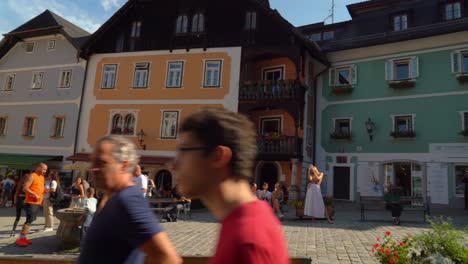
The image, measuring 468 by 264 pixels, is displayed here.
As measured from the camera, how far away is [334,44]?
22016 millimetres

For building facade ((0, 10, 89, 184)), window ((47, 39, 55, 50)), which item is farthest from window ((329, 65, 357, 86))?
window ((47, 39, 55, 50))

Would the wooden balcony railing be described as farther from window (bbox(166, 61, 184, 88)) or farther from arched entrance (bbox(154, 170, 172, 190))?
arched entrance (bbox(154, 170, 172, 190))

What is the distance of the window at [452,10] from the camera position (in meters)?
19.8

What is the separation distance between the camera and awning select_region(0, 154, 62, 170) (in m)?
23.8

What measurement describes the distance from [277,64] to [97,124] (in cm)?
1146

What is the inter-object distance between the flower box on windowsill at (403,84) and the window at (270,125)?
238 inches

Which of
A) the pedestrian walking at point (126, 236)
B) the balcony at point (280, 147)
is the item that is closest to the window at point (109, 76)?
the balcony at point (280, 147)

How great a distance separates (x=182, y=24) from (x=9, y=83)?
14080mm

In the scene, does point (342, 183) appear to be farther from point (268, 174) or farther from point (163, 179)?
point (163, 179)

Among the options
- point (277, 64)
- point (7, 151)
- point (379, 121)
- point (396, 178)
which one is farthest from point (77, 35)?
point (396, 178)

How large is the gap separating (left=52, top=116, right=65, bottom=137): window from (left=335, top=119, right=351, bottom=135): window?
1684 cm

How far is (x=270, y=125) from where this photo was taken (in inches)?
858

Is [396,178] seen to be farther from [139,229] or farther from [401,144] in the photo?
[139,229]

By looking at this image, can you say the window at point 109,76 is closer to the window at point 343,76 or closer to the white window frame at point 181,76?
the white window frame at point 181,76
